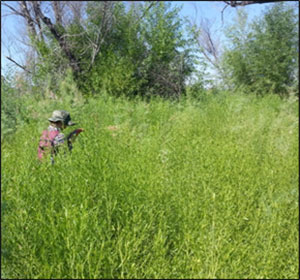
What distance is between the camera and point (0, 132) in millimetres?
1180

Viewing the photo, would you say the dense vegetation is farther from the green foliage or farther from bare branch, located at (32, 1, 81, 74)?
the green foliage

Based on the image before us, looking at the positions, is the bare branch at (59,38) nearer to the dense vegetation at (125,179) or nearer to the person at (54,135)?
the dense vegetation at (125,179)

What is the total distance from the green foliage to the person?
3454 mm

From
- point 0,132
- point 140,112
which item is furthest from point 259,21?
point 0,132

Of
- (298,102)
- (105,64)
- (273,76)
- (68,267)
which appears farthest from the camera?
(273,76)

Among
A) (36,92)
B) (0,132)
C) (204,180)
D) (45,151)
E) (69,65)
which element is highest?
(69,65)

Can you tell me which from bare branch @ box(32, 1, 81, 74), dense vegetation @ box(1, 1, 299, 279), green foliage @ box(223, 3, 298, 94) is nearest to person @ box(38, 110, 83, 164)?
dense vegetation @ box(1, 1, 299, 279)

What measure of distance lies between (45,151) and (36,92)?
52 centimetres

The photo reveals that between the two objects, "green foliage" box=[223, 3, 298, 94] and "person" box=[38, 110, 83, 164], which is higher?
"green foliage" box=[223, 3, 298, 94]

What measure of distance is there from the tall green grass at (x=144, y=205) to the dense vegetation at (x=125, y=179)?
0.01 meters

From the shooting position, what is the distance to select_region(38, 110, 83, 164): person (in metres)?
1.64

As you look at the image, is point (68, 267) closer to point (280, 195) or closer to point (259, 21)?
point (280, 195)

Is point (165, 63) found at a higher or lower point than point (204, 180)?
higher

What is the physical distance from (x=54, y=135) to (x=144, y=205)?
722 millimetres
